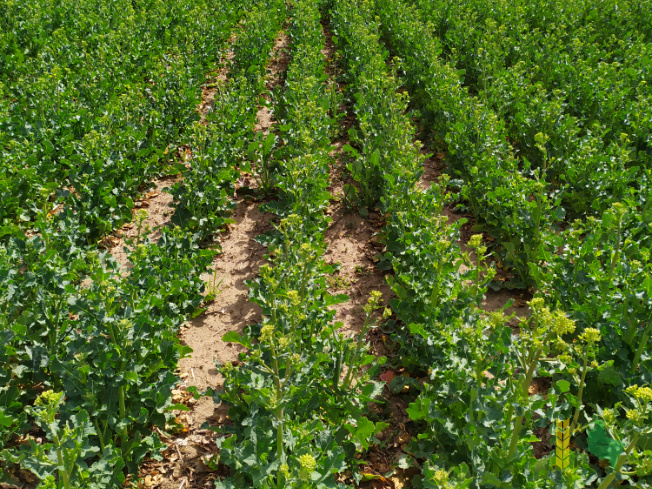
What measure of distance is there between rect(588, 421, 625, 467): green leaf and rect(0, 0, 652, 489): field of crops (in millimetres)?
16

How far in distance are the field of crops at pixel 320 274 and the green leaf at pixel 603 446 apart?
0.02 metres

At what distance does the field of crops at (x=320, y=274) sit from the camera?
323 centimetres

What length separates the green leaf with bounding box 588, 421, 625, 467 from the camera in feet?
9.34

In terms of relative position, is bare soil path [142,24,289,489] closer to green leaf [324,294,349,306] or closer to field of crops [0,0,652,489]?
field of crops [0,0,652,489]

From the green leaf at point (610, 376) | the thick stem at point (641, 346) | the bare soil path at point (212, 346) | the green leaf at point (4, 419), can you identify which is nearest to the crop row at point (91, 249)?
the green leaf at point (4, 419)

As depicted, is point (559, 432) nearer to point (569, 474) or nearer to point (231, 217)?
point (569, 474)

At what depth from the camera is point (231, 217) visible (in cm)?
688

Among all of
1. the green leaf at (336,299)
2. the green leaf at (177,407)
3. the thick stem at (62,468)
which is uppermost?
the green leaf at (336,299)

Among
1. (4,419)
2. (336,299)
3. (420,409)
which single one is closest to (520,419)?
(420,409)

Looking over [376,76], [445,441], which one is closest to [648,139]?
[376,76]

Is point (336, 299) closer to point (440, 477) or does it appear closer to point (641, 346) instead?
point (440, 477)

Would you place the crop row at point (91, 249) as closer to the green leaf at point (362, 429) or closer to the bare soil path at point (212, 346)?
the bare soil path at point (212, 346)

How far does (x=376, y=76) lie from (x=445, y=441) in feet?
20.7

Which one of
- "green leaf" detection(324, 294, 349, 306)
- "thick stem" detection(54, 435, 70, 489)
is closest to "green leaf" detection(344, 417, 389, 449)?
"green leaf" detection(324, 294, 349, 306)
